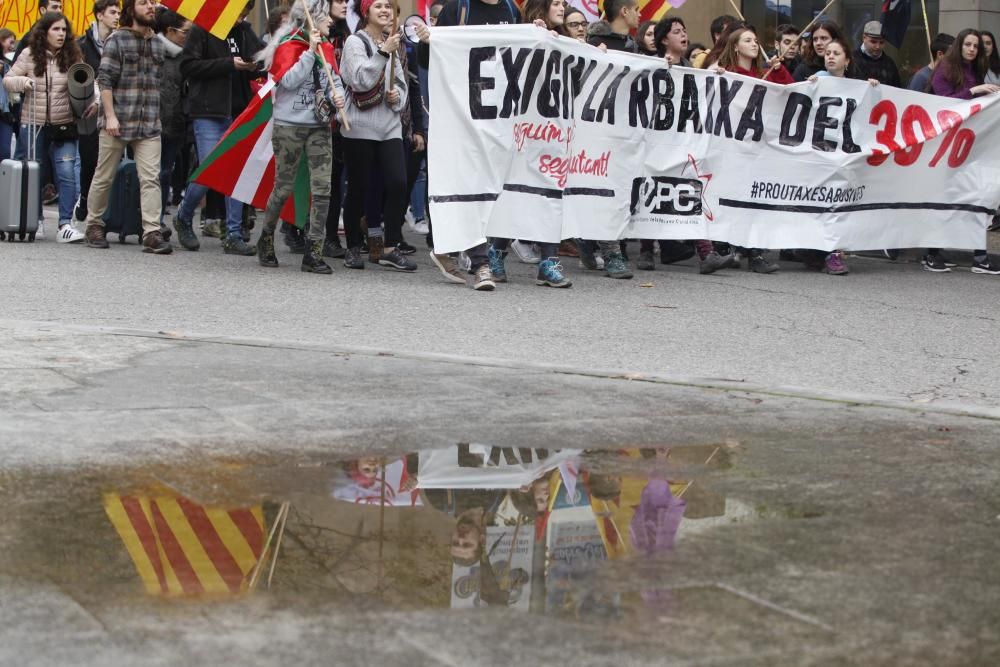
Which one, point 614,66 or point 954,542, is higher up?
point 614,66

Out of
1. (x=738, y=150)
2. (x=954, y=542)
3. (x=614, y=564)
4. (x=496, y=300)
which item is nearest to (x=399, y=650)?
(x=614, y=564)

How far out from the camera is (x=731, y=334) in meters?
9.01

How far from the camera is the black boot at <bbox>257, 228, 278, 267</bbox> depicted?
37.2ft

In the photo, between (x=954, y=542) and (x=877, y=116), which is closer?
(x=954, y=542)

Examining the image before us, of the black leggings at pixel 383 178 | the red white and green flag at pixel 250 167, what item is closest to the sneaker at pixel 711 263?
the black leggings at pixel 383 178

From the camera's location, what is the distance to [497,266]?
11.2 meters

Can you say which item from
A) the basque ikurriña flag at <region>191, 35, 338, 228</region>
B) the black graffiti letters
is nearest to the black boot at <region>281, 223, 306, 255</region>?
the basque ikurriña flag at <region>191, 35, 338, 228</region>

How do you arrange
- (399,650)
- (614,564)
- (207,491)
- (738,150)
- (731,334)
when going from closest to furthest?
(399,650) < (614,564) < (207,491) < (731,334) < (738,150)

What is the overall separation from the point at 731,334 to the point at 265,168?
4.46 metres

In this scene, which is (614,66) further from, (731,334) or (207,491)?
(207,491)

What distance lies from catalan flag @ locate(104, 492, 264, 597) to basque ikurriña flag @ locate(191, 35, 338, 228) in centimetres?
725

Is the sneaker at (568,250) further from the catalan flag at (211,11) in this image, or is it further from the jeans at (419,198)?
the catalan flag at (211,11)

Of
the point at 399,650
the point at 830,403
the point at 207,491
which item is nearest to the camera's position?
A: the point at 399,650

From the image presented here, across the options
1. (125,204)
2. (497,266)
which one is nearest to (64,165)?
(125,204)
